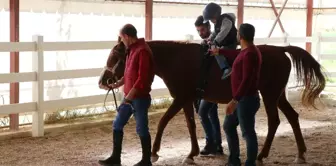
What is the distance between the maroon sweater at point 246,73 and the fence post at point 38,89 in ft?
11.2

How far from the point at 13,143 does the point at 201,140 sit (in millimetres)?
2552

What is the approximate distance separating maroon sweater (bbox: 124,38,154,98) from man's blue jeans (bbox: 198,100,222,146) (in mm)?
1468

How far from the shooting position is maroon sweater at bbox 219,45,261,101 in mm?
4898

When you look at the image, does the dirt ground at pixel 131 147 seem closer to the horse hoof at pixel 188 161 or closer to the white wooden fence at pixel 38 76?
the horse hoof at pixel 188 161

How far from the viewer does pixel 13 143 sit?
700cm

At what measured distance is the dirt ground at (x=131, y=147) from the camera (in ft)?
19.9

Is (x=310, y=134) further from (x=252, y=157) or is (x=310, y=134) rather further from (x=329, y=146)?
(x=252, y=157)

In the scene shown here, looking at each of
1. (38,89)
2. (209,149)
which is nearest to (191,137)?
(209,149)

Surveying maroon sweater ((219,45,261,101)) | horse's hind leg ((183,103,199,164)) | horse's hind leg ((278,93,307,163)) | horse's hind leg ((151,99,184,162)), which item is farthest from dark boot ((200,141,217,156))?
maroon sweater ((219,45,261,101))

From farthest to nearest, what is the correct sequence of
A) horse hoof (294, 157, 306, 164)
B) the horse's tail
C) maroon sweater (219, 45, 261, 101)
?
1. the horse's tail
2. horse hoof (294, 157, 306, 164)
3. maroon sweater (219, 45, 261, 101)

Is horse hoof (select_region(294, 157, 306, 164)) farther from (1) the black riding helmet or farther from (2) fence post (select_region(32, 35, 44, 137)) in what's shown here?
(2) fence post (select_region(32, 35, 44, 137))

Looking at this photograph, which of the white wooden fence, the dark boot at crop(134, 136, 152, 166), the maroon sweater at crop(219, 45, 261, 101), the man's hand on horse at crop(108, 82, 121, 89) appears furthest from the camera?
the white wooden fence

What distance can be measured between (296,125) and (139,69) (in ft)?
7.50

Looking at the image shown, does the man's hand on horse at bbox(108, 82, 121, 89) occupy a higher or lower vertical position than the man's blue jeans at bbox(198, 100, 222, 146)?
higher
